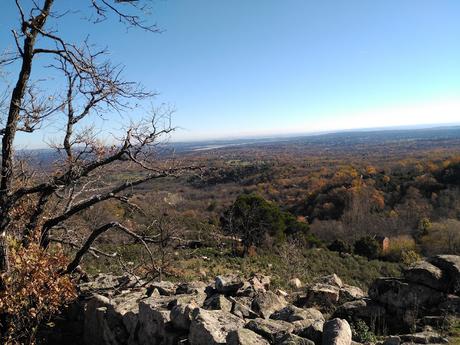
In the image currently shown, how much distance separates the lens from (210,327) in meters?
5.66

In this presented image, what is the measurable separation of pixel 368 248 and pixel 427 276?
25.5 meters

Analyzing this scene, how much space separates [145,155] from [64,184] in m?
1.59

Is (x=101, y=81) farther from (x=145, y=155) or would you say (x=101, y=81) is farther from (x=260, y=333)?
(x=260, y=333)

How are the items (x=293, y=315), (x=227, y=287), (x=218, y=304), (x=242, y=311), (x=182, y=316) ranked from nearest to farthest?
(x=182, y=316) → (x=293, y=315) → (x=242, y=311) → (x=218, y=304) → (x=227, y=287)

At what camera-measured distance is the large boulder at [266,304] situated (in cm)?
732

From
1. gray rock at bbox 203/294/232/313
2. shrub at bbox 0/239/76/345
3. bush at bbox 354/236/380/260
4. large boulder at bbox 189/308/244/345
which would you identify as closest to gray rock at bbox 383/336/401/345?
large boulder at bbox 189/308/244/345

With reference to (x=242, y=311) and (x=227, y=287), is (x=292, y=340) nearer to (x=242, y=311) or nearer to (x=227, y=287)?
(x=242, y=311)

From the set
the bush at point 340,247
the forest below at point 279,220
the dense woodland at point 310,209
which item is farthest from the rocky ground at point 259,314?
the bush at point 340,247

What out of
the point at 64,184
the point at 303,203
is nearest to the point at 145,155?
the point at 64,184

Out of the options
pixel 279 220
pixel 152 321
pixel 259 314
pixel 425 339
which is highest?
pixel 152 321

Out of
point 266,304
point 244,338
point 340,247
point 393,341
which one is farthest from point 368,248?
point 244,338

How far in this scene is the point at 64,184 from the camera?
24.6 feet

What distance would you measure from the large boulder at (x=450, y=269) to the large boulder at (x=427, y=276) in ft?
0.37

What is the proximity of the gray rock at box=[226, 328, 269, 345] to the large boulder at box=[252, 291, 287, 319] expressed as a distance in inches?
75.8
